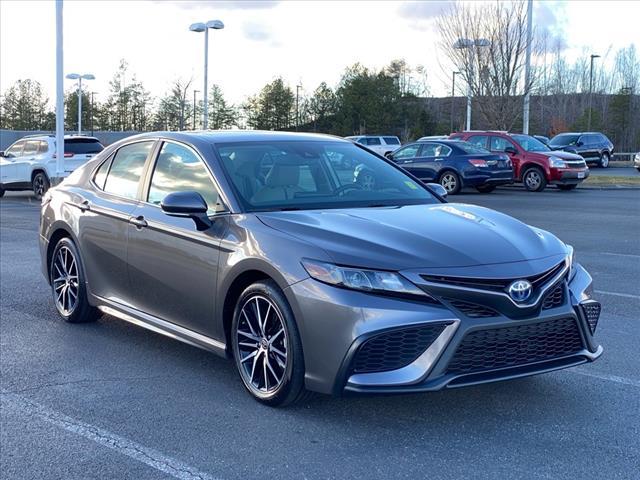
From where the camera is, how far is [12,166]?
71.1 feet

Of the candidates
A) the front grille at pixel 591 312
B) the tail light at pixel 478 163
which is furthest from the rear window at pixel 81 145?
the front grille at pixel 591 312

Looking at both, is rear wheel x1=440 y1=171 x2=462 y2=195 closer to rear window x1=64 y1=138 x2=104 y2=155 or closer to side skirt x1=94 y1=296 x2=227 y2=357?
rear window x1=64 y1=138 x2=104 y2=155

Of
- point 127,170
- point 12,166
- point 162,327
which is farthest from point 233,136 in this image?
point 12,166

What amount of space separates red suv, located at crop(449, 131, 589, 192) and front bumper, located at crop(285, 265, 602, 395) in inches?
779

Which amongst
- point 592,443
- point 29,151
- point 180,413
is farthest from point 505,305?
point 29,151

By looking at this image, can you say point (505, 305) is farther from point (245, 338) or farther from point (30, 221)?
point (30, 221)

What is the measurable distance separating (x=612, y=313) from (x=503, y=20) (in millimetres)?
27142

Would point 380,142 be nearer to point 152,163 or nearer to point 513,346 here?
point 152,163

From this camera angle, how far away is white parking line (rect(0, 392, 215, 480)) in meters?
3.82

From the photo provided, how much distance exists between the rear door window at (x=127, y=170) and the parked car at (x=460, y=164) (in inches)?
616

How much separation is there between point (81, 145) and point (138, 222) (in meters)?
16.9

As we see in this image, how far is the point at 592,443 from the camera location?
4.08 metres

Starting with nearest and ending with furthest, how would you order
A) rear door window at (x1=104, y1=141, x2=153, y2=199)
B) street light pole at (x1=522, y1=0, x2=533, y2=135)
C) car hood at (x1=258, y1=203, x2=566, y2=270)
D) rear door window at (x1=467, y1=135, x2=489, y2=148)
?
car hood at (x1=258, y1=203, x2=566, y2=270), rear door window at (x1=104, y1=141, x2=153, y2=199), rear door window at (x1=467, y1=135, x2=489, y2=148), street light pole at (x1=522, y1=0, x2=533, y2=135)

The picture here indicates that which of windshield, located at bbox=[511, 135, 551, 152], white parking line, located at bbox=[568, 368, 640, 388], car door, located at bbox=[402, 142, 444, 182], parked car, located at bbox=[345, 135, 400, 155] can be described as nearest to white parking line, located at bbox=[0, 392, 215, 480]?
white parking line, located at bbox=[568, 368, 640, 388]
